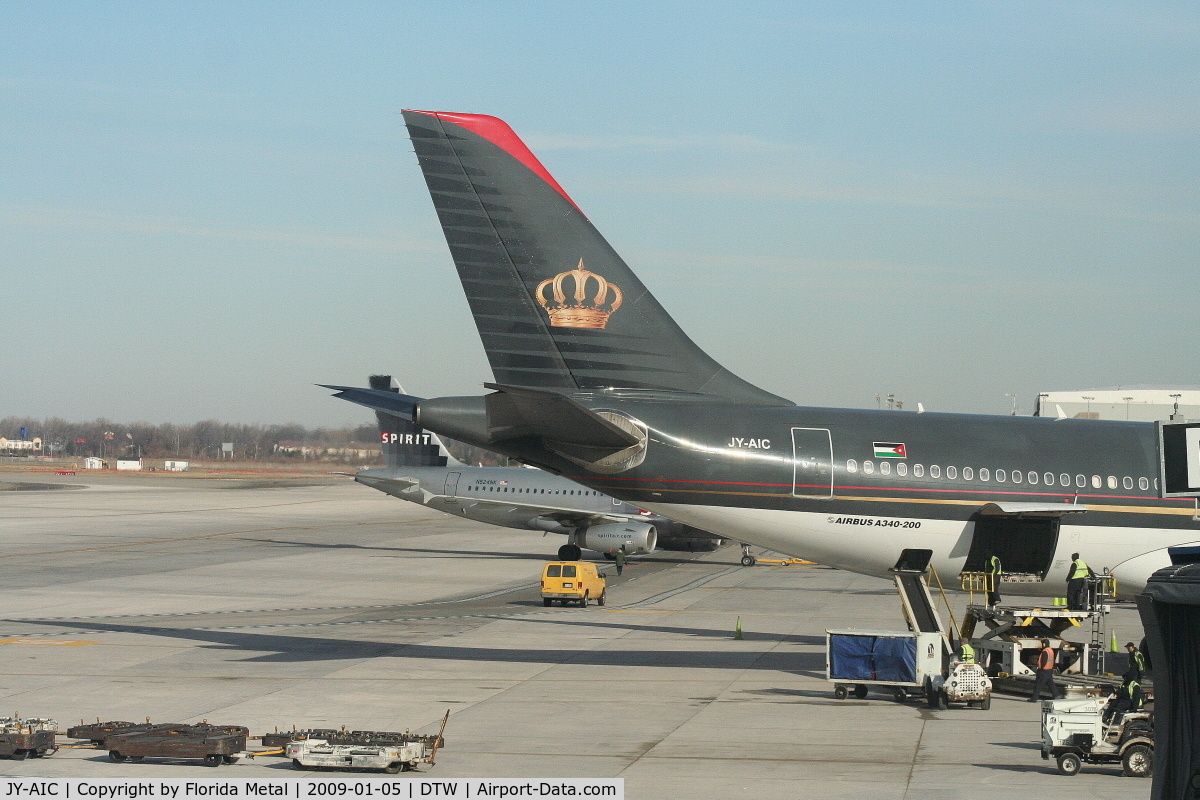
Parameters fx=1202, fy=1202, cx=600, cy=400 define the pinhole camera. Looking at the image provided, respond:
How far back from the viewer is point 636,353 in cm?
2516

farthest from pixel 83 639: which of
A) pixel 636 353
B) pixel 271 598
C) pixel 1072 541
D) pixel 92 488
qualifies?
pixel 92 488

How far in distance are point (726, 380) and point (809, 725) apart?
26.3 ft

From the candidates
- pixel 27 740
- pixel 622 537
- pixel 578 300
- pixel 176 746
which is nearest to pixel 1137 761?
pixel 578 300

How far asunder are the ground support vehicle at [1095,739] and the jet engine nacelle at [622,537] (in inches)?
1387

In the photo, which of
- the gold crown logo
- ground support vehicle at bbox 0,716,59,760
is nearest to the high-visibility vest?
the gold crown logo

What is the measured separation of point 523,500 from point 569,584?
17.6 meters

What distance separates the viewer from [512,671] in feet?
86.3

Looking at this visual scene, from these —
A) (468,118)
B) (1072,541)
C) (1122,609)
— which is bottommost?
(1122,609)

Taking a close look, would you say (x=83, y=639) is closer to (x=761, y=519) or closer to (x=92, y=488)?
(x=761, y=519)

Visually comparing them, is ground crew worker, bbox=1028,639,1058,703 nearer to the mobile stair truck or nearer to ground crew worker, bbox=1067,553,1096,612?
the mobile stair truck

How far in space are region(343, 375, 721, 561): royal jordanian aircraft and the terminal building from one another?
20.2 meters

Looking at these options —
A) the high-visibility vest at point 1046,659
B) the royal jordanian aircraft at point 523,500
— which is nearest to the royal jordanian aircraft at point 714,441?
the high-visibility vest at point 1046,659

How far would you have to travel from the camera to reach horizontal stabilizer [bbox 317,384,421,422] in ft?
82.0

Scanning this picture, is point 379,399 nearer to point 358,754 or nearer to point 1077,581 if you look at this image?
point 358,754
